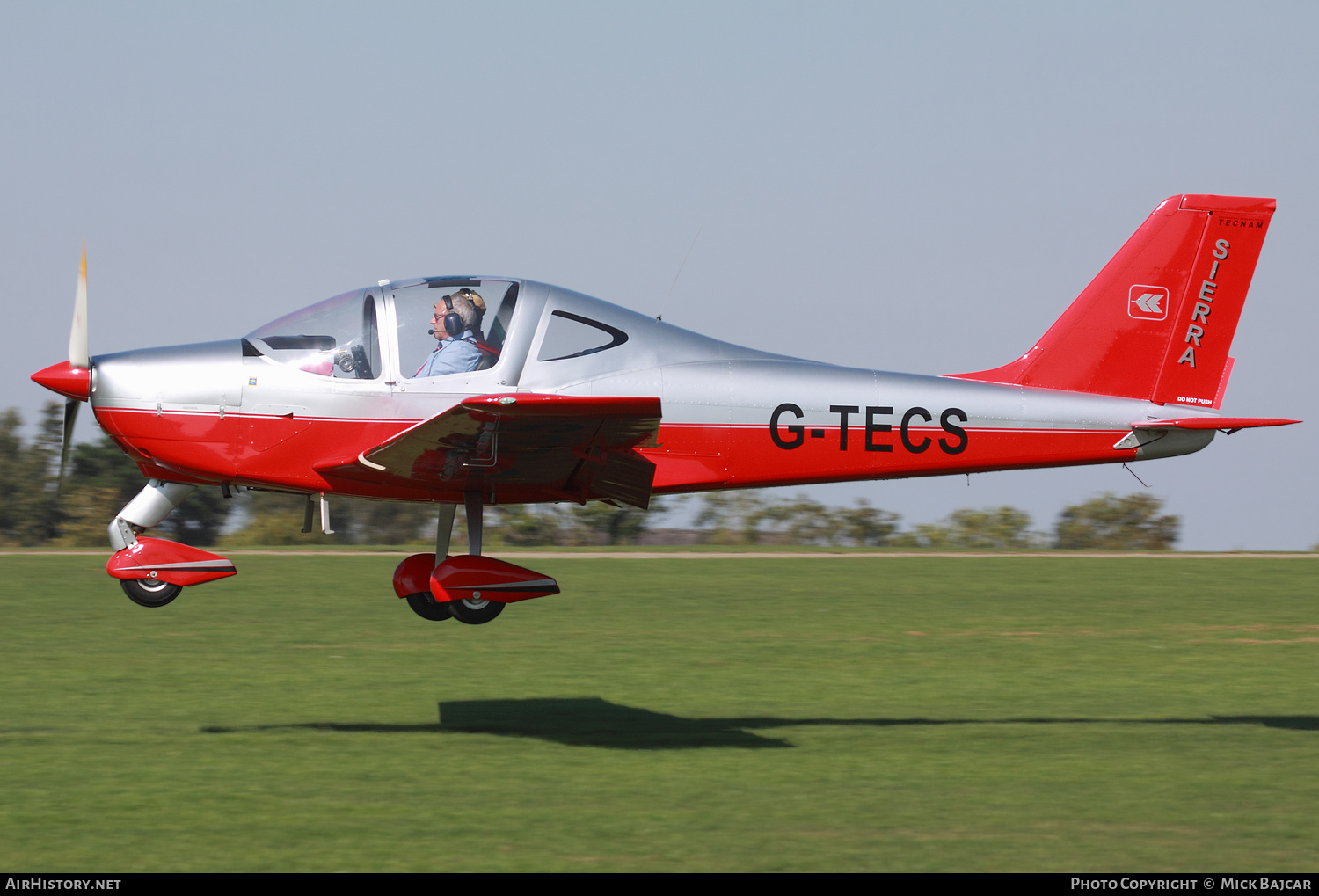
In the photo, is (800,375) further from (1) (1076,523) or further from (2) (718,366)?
(1) (1076,523)

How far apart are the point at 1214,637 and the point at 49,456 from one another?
2830cm

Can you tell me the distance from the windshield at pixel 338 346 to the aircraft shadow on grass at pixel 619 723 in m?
2.60

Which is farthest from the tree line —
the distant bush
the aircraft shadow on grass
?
the aircraft shadow on grass

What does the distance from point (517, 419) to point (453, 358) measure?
1.15 m

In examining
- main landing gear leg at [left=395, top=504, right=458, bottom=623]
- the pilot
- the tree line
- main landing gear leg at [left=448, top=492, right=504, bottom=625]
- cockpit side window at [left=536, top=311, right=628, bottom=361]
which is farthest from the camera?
the tree line

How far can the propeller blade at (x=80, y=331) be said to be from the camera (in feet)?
27.9

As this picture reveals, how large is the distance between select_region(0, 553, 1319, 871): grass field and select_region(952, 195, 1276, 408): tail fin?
8.42ft

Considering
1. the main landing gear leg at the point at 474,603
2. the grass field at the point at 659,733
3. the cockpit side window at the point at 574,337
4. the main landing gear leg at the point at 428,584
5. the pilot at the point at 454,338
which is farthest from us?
the main landing gear leg at the point at 428,584

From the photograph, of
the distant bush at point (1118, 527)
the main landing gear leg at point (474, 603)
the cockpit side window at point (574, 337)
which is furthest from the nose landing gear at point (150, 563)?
the distant bush at point (1118, 527)

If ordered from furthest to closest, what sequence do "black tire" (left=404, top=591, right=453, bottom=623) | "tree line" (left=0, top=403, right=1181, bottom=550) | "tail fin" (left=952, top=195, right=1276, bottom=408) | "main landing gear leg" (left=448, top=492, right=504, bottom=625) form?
"tree line" (left=0, top=403, right=1181, bottom=550), "tail fin" (left=952, top=195, right=1276, bottom=408), "black tire" (left=404, top=591, right=453, bottom=623), "main landing gear leg" (left=448, top=492, right=504, bottom=625)

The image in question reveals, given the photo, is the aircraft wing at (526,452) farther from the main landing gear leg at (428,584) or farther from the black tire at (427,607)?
the black tire at (427,607)

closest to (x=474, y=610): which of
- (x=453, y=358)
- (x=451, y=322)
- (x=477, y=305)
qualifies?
(x=453, y=358)

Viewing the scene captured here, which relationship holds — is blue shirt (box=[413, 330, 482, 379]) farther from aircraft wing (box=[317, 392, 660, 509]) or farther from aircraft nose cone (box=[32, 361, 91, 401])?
aircraft nose cone (box=[32, 361, 91, 401])

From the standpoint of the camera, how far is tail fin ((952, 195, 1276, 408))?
32.8ft
